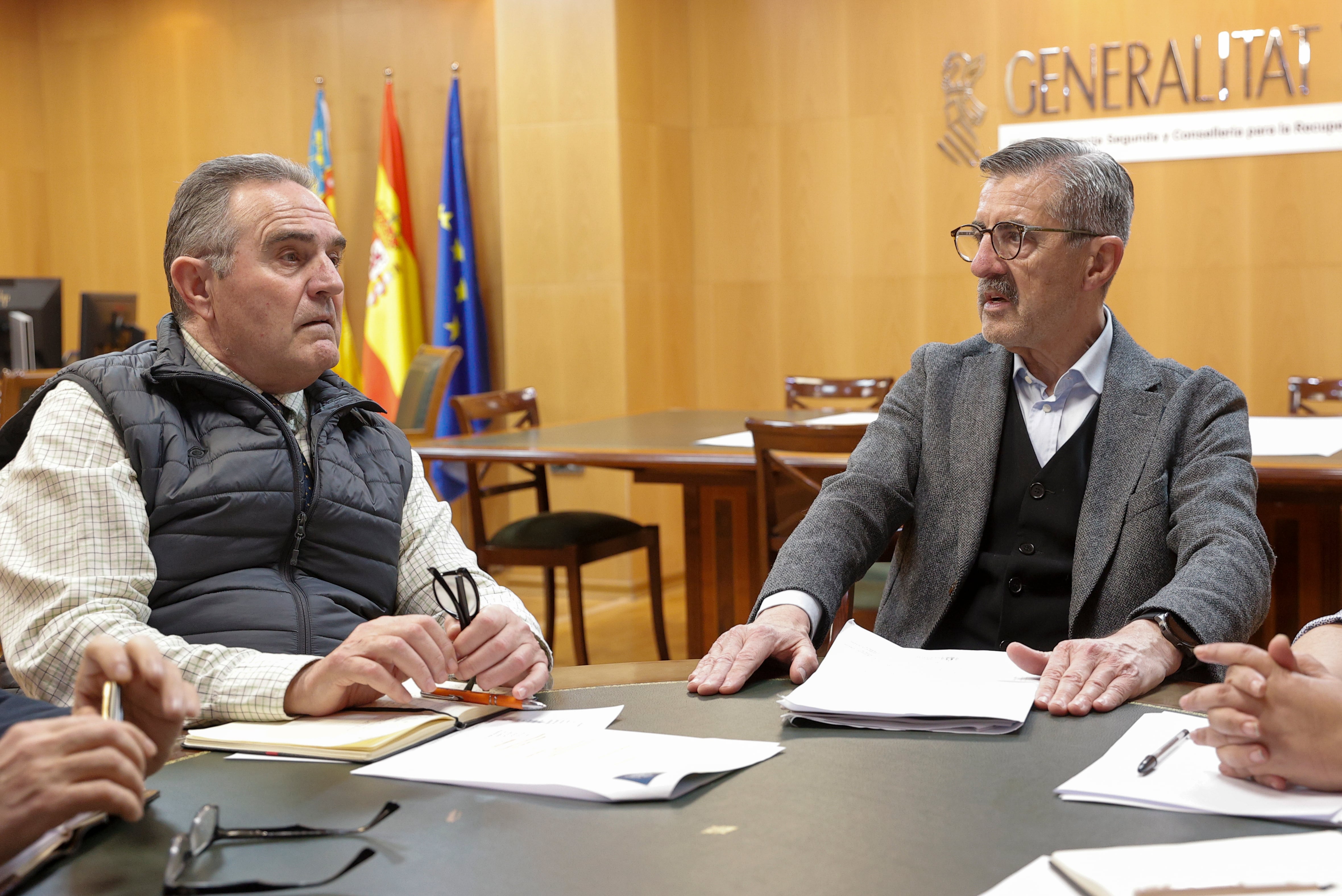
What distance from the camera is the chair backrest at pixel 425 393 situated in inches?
213

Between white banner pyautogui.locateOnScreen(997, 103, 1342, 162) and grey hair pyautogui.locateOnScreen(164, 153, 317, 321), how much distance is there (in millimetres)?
4365

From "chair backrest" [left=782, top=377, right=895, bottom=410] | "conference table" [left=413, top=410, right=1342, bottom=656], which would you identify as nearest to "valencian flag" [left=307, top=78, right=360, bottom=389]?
"conference table" [left=413, top=410, right=1342, bottom=656]

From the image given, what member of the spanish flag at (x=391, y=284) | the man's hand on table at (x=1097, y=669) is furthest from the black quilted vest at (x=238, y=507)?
the spanish flag at (x=391, y=284)

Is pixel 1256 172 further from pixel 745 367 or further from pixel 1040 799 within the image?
pixel 1040 799

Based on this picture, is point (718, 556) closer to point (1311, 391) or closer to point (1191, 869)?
point (1311, 391)

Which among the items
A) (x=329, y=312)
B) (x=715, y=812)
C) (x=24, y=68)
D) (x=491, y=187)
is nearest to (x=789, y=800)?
(x=715, y=812)

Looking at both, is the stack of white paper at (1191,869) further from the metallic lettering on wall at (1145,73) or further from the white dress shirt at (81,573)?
the metallic lettering on wall at (1145,73)

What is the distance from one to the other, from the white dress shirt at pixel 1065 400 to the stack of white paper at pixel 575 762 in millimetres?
1036

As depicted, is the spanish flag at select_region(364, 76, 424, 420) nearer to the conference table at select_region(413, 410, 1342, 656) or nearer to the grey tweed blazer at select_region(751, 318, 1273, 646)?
the conference table at select_region(413, 410, 1342, 656)

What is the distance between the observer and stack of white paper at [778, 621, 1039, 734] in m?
1.37

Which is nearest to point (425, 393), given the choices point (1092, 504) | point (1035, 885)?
point (1092, 504)

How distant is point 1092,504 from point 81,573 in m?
1.42

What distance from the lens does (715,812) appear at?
1.14 metres

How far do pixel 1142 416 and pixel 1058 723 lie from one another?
810 millimetres
